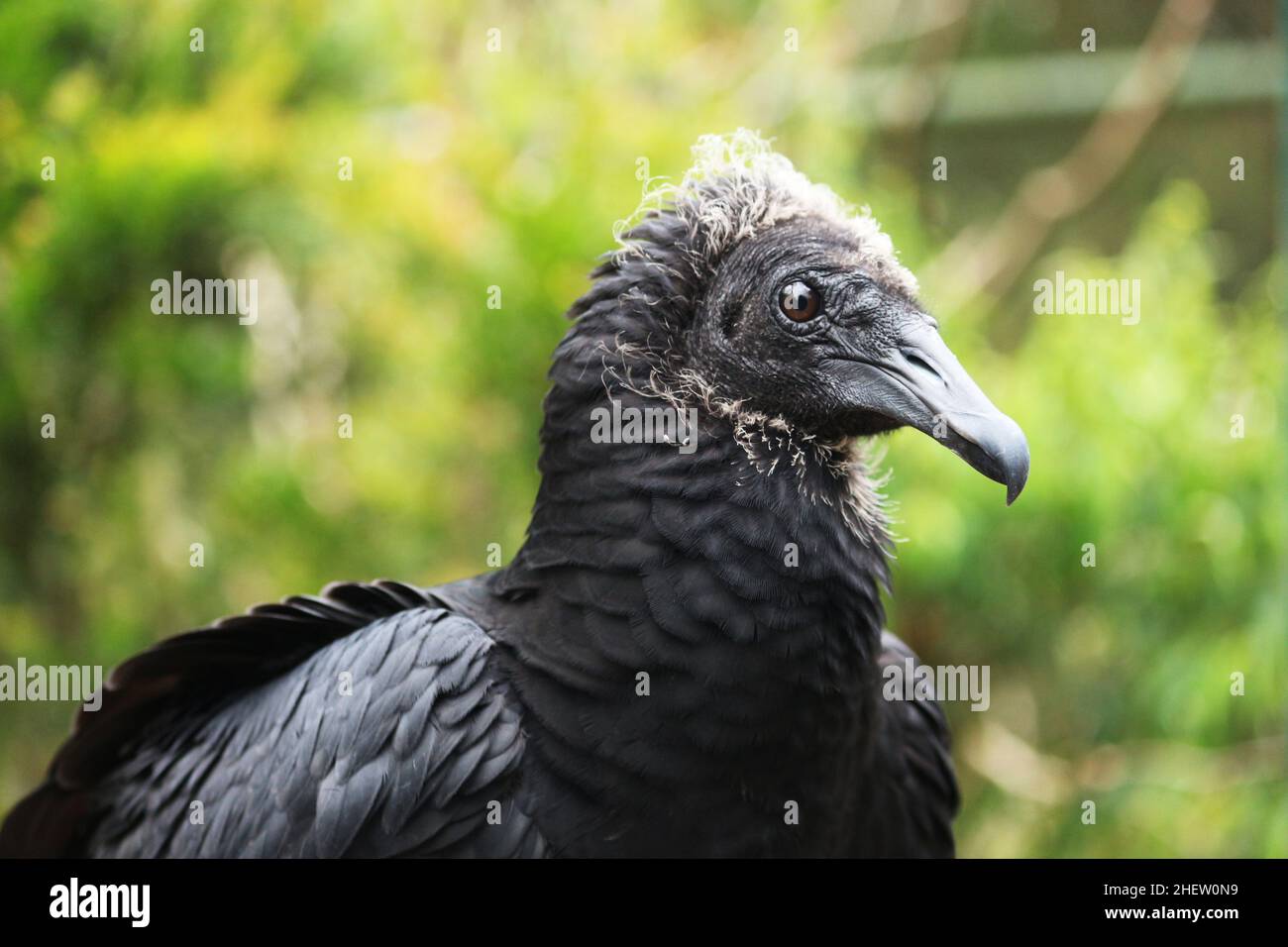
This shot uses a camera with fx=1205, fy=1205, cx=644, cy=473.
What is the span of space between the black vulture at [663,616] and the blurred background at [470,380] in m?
2.35

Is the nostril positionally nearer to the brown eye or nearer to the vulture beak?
the vulture beak

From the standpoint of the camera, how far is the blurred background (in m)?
5.18

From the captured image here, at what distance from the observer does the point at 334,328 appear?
268 inches

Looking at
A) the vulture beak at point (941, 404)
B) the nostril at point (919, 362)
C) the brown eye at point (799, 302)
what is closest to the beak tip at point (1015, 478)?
the vulture beak at point (941, 404)

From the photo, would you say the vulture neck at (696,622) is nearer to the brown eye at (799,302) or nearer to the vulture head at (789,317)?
the vulture head at (789,317)

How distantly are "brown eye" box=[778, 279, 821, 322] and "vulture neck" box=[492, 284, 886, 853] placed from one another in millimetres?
282

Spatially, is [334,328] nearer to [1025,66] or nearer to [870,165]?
[870,165]

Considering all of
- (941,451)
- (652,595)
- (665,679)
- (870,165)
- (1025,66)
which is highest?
(1025,66)

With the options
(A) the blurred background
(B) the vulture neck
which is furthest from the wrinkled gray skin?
(A) the blurred background

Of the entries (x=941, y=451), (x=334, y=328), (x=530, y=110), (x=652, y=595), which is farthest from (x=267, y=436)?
(x=652, y=595)

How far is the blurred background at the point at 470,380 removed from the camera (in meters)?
5.18
